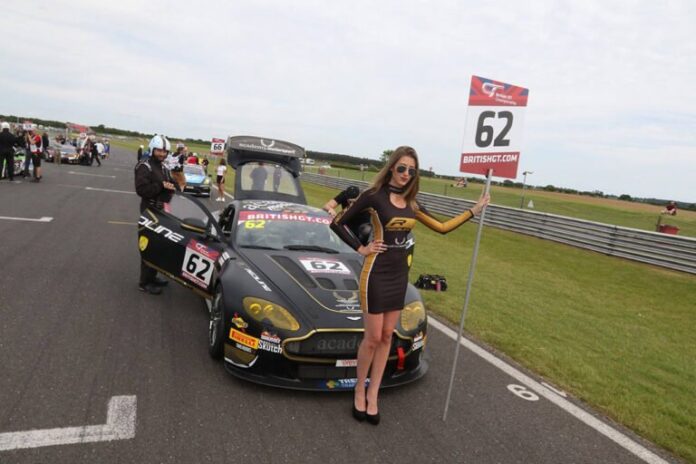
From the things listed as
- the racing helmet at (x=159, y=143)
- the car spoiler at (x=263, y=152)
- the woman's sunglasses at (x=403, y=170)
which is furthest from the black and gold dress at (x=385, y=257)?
the car spoiler at (x=263, y=152)

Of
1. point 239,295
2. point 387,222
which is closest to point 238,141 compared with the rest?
point 239,295

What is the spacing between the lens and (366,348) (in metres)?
3.26

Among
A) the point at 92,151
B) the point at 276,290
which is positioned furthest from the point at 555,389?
the point at 92,151

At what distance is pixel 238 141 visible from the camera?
392 inches

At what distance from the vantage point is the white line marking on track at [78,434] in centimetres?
265

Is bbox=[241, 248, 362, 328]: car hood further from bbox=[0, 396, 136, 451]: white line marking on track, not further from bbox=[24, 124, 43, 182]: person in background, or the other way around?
bbox=[24, 124, 43, 182]: person in background

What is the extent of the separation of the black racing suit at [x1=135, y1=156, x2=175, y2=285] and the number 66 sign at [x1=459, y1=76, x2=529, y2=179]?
12.3ft

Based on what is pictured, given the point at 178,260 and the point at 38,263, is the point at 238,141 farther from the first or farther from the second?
the point at 178,260

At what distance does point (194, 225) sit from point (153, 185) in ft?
3.78

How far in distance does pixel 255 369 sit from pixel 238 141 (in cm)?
734

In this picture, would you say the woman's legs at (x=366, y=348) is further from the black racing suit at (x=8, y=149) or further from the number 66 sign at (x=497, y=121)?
the black racing suit at (x=8, y=149)

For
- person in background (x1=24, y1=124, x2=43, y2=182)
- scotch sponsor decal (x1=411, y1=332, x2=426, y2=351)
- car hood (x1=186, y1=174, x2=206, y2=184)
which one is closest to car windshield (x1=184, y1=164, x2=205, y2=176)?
car hood (x1=186, y1=174, x2=206, y2=184)

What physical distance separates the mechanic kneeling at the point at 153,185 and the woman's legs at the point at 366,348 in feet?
11.2

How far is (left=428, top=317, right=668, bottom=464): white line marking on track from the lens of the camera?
3200mm
